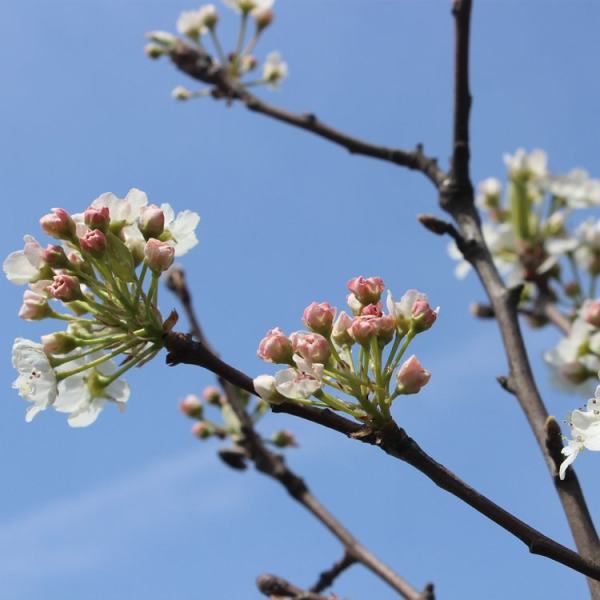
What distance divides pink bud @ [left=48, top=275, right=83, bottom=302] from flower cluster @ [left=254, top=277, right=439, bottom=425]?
0.43 m

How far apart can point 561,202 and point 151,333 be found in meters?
3.93

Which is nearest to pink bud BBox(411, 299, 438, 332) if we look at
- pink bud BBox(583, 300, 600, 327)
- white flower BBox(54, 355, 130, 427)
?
white flower BBox(54, 355, 130, 427)

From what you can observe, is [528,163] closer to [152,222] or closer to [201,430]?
[201,430]

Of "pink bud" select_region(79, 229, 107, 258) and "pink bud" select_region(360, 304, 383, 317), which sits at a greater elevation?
"pink bud" select_region(79, 229, 107, 258)

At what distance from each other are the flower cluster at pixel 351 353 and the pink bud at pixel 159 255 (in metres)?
0.28

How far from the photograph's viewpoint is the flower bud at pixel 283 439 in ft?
19.2

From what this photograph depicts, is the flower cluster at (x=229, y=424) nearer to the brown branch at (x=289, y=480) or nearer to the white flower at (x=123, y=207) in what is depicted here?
the brown branch at (x=289, y=480)

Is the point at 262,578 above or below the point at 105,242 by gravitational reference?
below

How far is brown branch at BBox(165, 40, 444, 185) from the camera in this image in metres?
3.50

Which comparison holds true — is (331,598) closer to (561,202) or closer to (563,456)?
(563,456)

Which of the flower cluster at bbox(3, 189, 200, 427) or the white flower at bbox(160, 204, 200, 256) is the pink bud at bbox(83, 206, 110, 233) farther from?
the white flower at bbox(160, 204, 200, 256)

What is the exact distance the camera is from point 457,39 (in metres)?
3.04

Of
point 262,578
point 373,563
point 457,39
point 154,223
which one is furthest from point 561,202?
point 154,223

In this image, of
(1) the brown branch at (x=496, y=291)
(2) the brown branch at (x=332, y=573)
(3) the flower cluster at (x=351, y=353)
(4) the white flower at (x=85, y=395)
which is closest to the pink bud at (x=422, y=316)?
(3) the flower cluster at (x=351, y=353)
